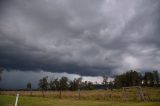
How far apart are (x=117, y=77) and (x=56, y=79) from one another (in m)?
53.2

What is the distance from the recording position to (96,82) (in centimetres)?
19750

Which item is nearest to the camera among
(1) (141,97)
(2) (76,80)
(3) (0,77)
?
→ (1) (141,97)

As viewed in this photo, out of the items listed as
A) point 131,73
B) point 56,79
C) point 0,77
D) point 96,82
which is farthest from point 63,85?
point 0,77

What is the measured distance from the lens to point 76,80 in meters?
197

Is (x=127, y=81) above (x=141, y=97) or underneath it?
above

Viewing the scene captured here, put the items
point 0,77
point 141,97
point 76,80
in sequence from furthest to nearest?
1. point 76,80
2. point 0,77
3. point 141,97

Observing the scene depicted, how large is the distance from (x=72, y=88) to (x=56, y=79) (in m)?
16.1

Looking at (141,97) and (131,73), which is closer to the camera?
(141,97)

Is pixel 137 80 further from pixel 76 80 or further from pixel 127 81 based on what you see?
pixel 76 80

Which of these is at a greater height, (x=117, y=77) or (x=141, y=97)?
(x=117, y=77)

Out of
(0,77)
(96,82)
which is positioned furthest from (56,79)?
(0,77)

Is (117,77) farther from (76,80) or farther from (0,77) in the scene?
(0,77)

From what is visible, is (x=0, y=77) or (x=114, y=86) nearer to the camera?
(x=0, y=77)

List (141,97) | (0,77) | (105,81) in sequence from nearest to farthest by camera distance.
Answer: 1. (141,97)
2. (0,77)
3. (105,81)
